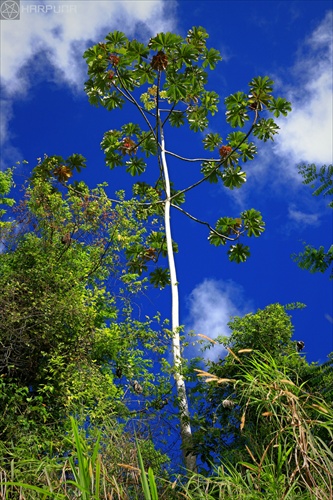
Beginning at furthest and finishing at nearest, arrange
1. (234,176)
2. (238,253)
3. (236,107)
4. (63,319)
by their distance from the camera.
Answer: (238,253), (234,176), (236,107), (63,319)

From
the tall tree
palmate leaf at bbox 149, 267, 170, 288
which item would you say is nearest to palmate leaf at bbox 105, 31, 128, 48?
the tall tree

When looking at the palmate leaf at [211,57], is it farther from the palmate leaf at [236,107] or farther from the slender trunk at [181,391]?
the slender trunk at [181,391]

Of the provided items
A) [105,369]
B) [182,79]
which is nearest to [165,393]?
[105,369]

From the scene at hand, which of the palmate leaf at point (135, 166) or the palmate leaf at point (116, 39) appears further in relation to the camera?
the palmate leaf at point (135, 166)

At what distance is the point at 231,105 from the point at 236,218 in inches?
83.9

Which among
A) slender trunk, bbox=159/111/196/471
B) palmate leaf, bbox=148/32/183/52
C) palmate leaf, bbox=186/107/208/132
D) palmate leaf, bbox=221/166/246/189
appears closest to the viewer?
slender trunk, bbox=159/111/196/471

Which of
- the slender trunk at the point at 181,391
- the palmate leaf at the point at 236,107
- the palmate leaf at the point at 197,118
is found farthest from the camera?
the palmate leaf at the point at 197,118

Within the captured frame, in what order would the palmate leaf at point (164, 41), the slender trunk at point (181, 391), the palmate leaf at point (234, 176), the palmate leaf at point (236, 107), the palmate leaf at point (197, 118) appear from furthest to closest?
the palmate leaf at point (197, 118) < the palmate leaf at point (234, 176) < the palmate leaf at point (236, 107) < the palmate leaf at point (164, 41) < the slender trunk at point (181, 391)

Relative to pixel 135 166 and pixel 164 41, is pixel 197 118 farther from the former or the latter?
pixel 164 41

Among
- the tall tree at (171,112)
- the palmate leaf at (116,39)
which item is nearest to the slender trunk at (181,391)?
the tall tree at (171,112)

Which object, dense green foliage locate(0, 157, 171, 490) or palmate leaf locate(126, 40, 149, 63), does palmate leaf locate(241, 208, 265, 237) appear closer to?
dense green foliage locate(0, 157, 171, 490)

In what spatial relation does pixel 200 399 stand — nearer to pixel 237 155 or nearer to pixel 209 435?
pixel 209 435

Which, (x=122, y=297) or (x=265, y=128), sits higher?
(x=265, y=128)

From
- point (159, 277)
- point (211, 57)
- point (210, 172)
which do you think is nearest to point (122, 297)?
point (159, 277)
